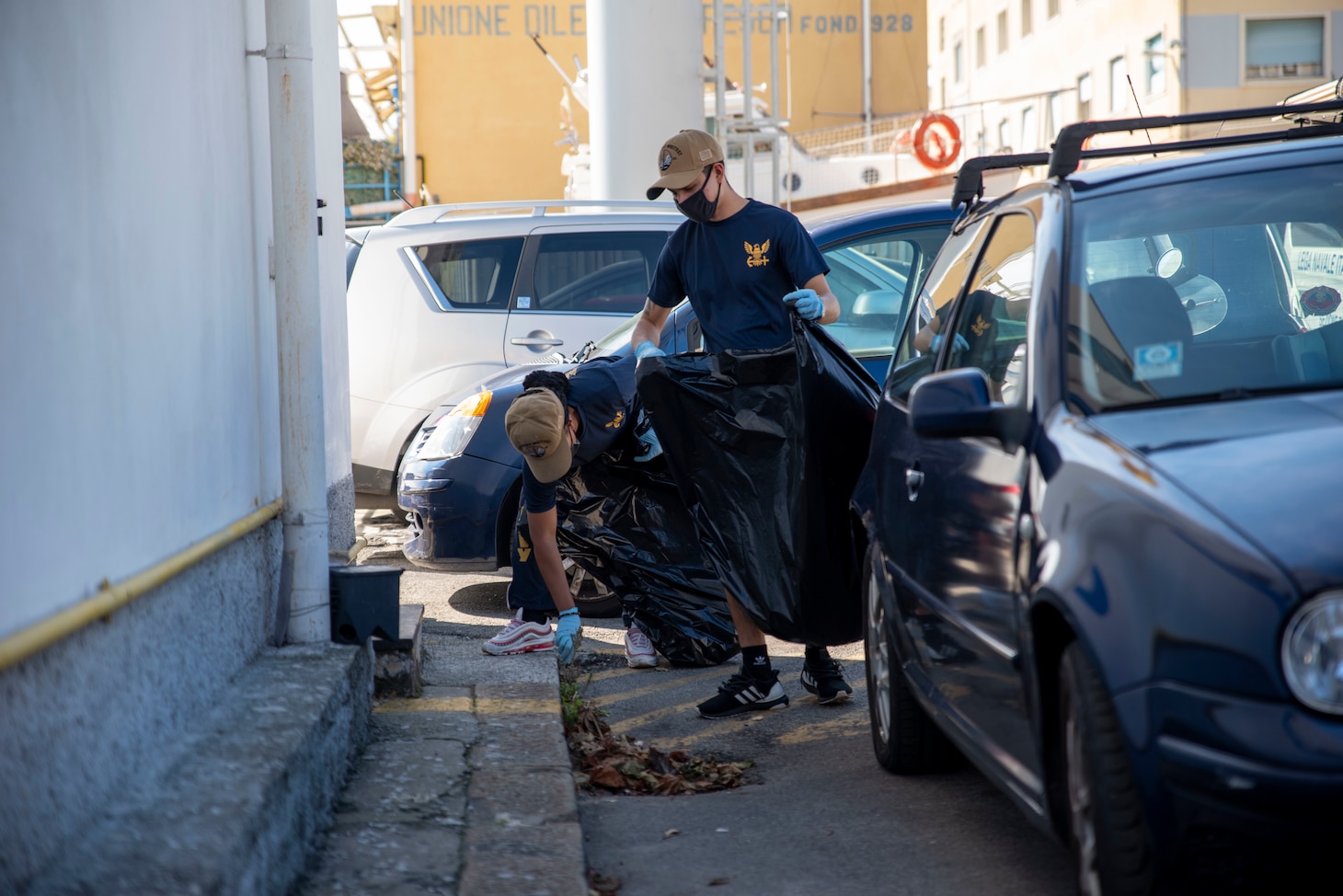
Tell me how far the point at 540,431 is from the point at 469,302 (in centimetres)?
352

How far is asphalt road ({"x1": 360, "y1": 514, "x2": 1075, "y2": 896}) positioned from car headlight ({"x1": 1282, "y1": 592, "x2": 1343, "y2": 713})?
48.7 inches

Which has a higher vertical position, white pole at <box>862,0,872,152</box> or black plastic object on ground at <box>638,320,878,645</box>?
white pole at <box>862,0,872,152</box>

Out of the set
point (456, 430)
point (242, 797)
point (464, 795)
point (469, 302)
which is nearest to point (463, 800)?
point (464, 795)

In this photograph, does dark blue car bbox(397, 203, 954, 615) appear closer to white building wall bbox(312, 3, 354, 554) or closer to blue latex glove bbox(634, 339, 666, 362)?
white building wall bbox(312, 3, 354, 554)

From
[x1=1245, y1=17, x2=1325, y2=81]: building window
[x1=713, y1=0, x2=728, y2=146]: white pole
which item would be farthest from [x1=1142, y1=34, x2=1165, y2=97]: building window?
[x1=713, y1=0, x2=728, y2=146]: white pole

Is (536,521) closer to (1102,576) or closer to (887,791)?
(887,791)

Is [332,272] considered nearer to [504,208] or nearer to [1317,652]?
[504,208]

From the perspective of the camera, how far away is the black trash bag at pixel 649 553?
548 cm

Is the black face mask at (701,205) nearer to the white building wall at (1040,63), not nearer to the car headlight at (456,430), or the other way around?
the car headlight at (456,430)

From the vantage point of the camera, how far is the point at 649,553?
550 centimetres

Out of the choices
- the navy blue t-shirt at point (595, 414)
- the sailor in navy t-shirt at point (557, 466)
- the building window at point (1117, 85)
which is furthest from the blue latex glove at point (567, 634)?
the building window at point (1117, 85)

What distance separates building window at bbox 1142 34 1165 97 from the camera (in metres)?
32.0

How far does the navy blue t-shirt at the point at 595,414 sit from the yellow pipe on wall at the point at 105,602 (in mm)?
1848

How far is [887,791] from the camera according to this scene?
13.0ft
